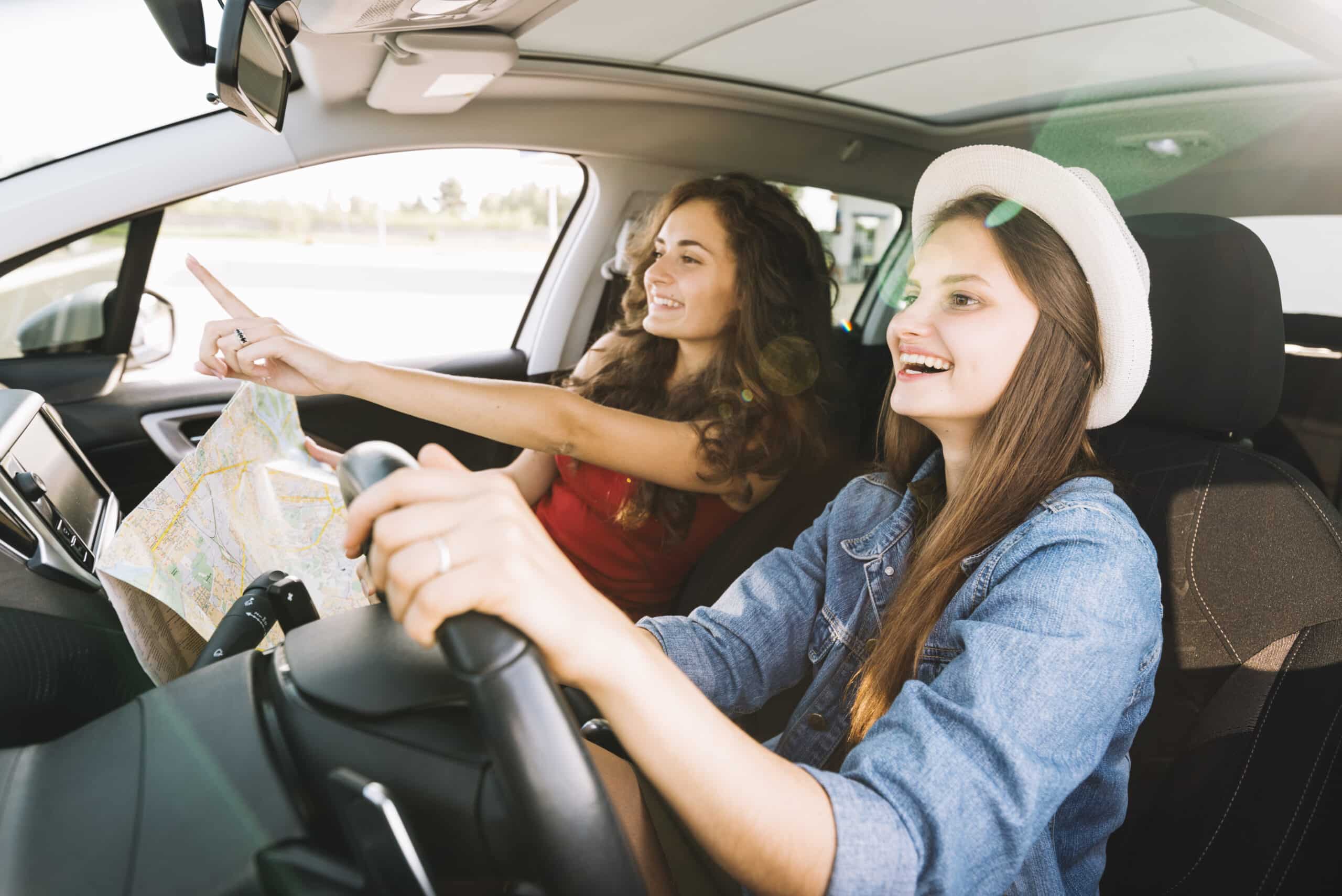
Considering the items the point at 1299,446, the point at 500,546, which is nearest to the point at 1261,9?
the point at 1299,446

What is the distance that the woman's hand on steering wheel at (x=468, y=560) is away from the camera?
542 mm

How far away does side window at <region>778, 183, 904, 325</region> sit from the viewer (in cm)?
313

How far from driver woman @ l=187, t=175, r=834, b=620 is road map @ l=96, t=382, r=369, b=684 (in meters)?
0.29

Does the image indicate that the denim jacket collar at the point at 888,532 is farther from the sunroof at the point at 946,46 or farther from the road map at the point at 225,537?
the sunroof at the point at 946,46

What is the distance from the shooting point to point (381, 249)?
348 inches

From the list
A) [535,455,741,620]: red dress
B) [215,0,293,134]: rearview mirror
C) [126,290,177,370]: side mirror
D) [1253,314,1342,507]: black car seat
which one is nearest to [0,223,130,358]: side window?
[126,290,177,370]: side mirror

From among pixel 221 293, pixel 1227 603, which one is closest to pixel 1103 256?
pixel 1227 603

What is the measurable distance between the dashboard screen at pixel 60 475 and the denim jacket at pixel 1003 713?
36.9 inches

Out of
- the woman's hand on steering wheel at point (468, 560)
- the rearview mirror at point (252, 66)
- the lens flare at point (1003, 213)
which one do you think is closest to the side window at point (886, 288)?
the lens flare at point (1003, 213)

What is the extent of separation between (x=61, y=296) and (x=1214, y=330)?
2.27 metres

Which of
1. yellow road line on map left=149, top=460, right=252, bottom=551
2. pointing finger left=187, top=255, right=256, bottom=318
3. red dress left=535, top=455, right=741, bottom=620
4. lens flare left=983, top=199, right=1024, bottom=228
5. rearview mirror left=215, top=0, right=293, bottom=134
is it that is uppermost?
rearview mirror left=215, top=0, right=293, bottom=134

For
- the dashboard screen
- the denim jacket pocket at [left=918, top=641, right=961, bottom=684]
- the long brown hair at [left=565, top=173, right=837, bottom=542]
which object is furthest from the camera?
the long brown hair at [left=565, top=173, right=837, bottom=542]

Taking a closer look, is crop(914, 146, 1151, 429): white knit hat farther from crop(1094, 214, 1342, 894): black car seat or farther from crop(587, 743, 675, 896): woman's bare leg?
crop(587, 743, 675, 896): woman's bare leg

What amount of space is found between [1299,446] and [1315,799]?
1.62 metres
